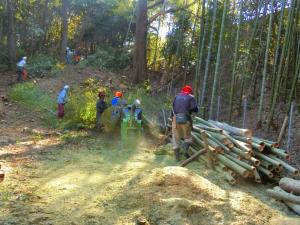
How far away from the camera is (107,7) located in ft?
85.3

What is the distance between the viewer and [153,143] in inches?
408

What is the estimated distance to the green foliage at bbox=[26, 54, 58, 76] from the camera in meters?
19.1

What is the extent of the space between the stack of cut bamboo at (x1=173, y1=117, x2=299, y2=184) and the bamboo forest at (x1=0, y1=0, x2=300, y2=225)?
0.06ft

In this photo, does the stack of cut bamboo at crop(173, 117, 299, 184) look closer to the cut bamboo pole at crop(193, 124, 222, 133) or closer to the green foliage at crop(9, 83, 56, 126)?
the cut bamboo pole at crop(193, 124, 222, 133)

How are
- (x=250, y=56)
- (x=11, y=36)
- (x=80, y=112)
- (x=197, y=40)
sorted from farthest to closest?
1. (x=197, y=40)
2. (x=11, y=36)
3. (x=250, y=56)
4. (x=80, y=112)

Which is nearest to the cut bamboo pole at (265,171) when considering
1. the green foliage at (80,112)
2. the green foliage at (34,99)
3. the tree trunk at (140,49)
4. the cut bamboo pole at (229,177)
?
the cut bamboo pole at (229,177)

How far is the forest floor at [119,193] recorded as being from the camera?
17.2 ft

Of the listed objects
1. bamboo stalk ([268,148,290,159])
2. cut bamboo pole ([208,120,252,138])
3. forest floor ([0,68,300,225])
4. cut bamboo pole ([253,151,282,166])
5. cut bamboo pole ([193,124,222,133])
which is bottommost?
forest floor ([0,68,300,225])

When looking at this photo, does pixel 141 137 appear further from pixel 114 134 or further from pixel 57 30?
pixel 57 30

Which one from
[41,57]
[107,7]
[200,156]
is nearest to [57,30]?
[107,7]

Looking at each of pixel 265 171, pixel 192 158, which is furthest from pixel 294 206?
pixel 192 158

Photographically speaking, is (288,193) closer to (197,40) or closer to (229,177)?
(229,177)

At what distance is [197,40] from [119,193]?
1528 cm

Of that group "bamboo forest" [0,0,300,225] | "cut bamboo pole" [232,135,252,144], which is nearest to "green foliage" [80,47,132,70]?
"bamboo forest" [0,0,300,225]
